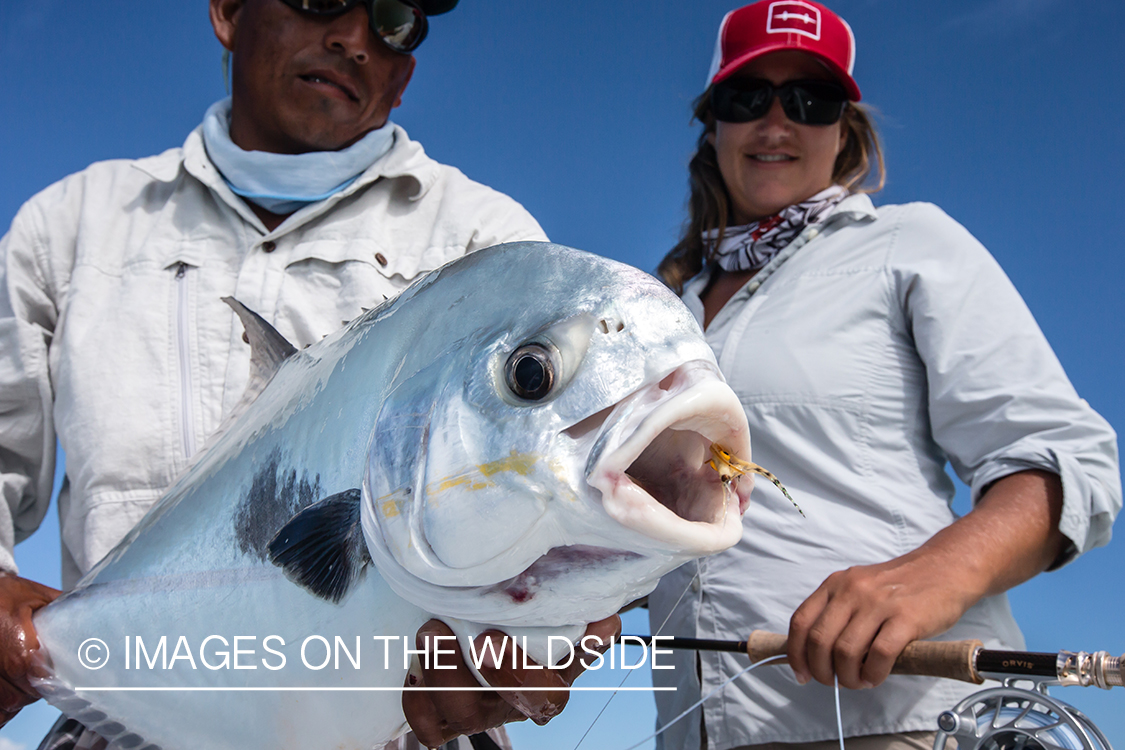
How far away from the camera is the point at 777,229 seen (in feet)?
10.2

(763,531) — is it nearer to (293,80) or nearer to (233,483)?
(233,483)

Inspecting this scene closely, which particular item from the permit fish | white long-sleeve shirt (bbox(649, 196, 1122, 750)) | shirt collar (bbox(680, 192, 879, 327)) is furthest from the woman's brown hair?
the permit fish

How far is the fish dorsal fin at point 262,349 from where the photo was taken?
1702mm

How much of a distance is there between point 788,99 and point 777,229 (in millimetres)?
528

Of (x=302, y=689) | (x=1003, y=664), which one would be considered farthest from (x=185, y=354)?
(x=1003, y=664)

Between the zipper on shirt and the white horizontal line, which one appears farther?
the zipper on shirt

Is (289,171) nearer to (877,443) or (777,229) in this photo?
(777,229)

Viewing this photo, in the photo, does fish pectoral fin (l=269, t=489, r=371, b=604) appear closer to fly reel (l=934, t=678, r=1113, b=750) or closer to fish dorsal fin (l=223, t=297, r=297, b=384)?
fish dorsal fin (l=223, t=297, r=297, b=384)

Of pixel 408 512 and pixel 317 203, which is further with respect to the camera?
pixel 317 203

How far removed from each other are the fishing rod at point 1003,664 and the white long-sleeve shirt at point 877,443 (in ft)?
0.98

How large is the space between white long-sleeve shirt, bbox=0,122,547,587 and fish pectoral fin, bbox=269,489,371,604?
95cm

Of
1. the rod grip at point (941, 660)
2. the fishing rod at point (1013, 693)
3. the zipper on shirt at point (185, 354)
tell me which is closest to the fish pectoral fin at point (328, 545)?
the zipper on shirt at point (185, 354)

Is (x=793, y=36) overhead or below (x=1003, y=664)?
overhead

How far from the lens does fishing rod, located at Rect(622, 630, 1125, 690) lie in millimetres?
1922
